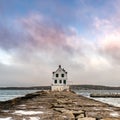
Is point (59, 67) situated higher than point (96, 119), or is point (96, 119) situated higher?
point (59, 67)

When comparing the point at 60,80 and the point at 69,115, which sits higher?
the point at 60,80

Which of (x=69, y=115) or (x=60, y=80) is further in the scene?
(x=60, y=80)

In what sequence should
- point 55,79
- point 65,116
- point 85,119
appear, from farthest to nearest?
point 55,79 < point 65,116 < point 85,119

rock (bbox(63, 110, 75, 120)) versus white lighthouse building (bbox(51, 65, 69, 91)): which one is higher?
white lighthouse building (bbox(51, 65, 69, 91))

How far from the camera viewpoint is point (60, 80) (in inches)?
2640

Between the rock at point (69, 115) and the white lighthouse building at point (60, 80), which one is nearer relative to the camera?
the rock at point (69, 115)

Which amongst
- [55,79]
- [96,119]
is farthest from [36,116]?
[55,79]

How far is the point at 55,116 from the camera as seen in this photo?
20.4 metres

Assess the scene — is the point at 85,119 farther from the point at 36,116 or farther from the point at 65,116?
the point at 36,116

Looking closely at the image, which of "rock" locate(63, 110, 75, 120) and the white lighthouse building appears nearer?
"rock" locate(63, 110, 75, 120)

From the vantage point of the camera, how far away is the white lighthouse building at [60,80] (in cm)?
6694

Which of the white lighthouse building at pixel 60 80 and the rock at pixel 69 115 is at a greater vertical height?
the white lighthouse building at pixel 60 80

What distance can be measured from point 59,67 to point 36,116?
159ft

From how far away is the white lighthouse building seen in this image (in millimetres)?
66938
